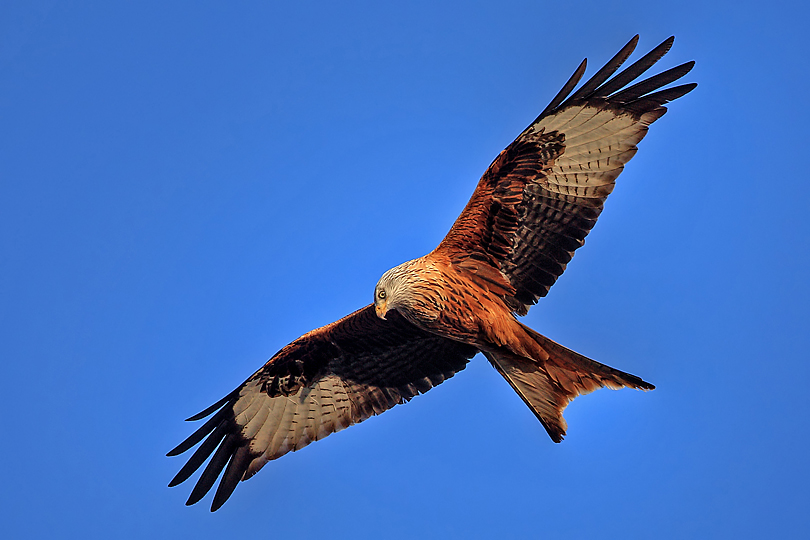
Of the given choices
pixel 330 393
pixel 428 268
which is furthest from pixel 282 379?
pixel 428 268

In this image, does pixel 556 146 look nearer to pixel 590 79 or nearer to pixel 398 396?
pixel 590 79

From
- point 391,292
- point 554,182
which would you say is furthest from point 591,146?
point 391,292

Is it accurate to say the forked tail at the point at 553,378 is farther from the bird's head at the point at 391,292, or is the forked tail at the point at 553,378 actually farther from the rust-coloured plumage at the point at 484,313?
the bird's head at the point at 391,292

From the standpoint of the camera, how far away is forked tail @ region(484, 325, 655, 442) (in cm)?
702

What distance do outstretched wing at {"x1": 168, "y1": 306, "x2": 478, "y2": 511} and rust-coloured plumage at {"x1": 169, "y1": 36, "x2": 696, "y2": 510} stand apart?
10 mm

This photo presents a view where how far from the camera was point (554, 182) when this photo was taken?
23.6 ft

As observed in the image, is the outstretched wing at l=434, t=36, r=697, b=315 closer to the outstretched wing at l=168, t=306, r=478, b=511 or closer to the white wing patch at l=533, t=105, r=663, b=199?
the white wing patch at l=533, t=105, r=663, b=199

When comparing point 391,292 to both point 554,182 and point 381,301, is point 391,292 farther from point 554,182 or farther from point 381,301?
point 554,182

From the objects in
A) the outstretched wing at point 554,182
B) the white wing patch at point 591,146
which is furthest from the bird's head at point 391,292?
the white wing patch at point 591,146

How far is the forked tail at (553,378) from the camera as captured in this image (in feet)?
23.0

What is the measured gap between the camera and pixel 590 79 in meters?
Answer: 6.87

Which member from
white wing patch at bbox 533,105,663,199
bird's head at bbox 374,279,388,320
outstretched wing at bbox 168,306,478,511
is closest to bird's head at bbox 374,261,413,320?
bird's head at bbox 374,279,388,320

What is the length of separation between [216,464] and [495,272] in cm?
336

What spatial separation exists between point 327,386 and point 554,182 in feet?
10.3
